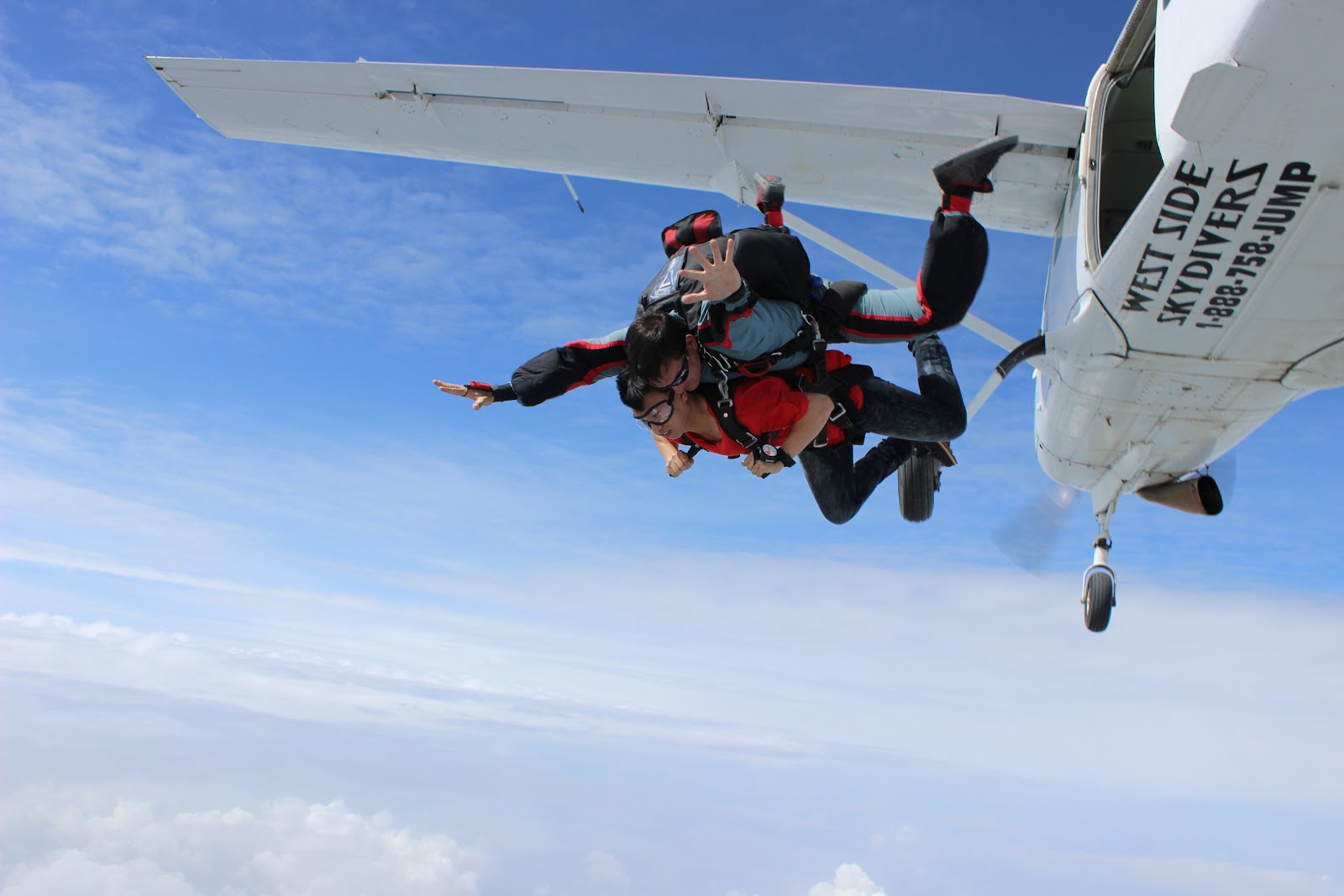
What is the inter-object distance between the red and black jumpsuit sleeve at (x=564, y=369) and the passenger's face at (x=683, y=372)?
0.52 meters

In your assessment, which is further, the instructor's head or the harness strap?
the harness strap

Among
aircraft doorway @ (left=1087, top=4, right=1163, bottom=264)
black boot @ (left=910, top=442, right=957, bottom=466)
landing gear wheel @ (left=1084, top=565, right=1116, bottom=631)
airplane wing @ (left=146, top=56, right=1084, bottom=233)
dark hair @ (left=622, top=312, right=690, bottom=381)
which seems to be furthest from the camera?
landing gear wheel @ (left=1084, top=565, right=1116, bottom=631)

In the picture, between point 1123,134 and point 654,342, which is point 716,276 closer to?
point 654,342

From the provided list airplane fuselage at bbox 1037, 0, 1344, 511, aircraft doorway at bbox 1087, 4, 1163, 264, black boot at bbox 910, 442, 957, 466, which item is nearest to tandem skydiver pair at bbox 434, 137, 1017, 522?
black boot at bbox 910, 442, 957, 466

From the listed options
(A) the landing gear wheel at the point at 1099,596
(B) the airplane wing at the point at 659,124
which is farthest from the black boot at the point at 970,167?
(A) the landing gear wheel at the point at 1099,596

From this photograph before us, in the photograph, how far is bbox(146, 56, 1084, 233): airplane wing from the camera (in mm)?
6594

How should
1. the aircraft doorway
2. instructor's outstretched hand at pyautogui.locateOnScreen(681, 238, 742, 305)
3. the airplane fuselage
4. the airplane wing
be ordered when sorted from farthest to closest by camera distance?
the airplane wing
the aircraft doorway
the airplane fuselage
instructor's outstretched hand at pyautogui.locateOnScreen(681, 238, 742, 305)

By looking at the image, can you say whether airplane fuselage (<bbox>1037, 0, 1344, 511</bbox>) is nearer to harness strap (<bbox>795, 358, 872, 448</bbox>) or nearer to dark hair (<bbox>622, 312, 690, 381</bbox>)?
harness strap (<bbox>795, 358, 872, 448</bbox>)

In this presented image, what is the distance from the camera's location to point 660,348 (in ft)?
13.3

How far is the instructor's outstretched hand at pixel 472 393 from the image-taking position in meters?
4.66

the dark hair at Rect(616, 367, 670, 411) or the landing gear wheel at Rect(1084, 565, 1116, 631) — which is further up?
the dark hair at Rect(616, 367, 670, 411)

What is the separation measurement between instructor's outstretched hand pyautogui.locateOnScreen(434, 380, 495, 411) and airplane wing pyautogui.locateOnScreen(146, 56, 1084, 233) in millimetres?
3126

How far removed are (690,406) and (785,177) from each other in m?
3.88

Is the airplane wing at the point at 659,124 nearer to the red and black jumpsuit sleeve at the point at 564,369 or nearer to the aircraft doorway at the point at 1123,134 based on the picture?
the aircraft doorway at the point at 1123,134
